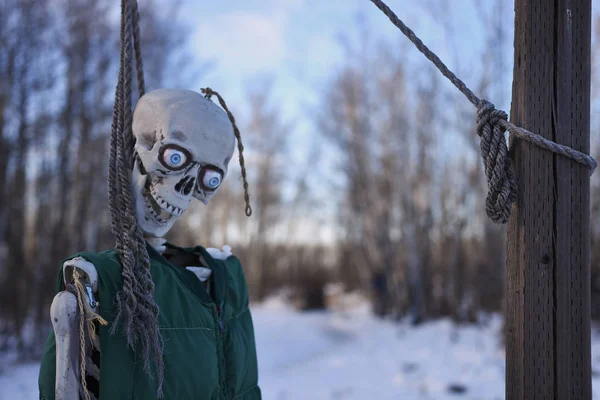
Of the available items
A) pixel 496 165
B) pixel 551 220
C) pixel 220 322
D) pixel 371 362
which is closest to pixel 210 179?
pixel 220 322

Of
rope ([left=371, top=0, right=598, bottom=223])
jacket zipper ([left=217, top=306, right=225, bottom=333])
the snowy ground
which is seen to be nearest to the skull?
jacket zipper ([left=217, top=306, right=225, bottom=333])

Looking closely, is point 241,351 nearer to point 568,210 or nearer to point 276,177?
point 568,210

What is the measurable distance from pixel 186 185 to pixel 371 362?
6872 millimetres

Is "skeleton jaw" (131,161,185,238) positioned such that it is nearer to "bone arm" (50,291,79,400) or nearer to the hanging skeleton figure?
the hanging skeleton figure

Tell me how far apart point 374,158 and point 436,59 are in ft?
37.8

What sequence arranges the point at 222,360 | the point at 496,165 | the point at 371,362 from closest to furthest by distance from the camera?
the point at 496,165 → the point at 222,360 → the point at 371,362

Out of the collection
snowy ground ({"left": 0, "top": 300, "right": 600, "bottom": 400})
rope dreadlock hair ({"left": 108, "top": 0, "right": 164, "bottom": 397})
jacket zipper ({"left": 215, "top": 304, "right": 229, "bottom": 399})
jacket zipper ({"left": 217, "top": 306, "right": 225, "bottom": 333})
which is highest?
rope dreadlock hair ({"left": 108, "top": 0, "right": 164, "bottom": 397})

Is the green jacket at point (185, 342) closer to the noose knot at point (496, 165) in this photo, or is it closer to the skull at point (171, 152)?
the skull at point (171, 152)

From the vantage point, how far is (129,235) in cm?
148

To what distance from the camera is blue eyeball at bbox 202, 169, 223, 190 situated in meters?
1.68

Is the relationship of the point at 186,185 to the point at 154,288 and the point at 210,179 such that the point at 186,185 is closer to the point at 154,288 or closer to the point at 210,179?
the point at 210,179

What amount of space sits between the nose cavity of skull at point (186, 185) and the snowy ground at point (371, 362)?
3.73 m

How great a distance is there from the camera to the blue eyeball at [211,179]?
168 centimetres

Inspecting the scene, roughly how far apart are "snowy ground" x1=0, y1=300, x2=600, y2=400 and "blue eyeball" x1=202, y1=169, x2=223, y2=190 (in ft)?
12.0
